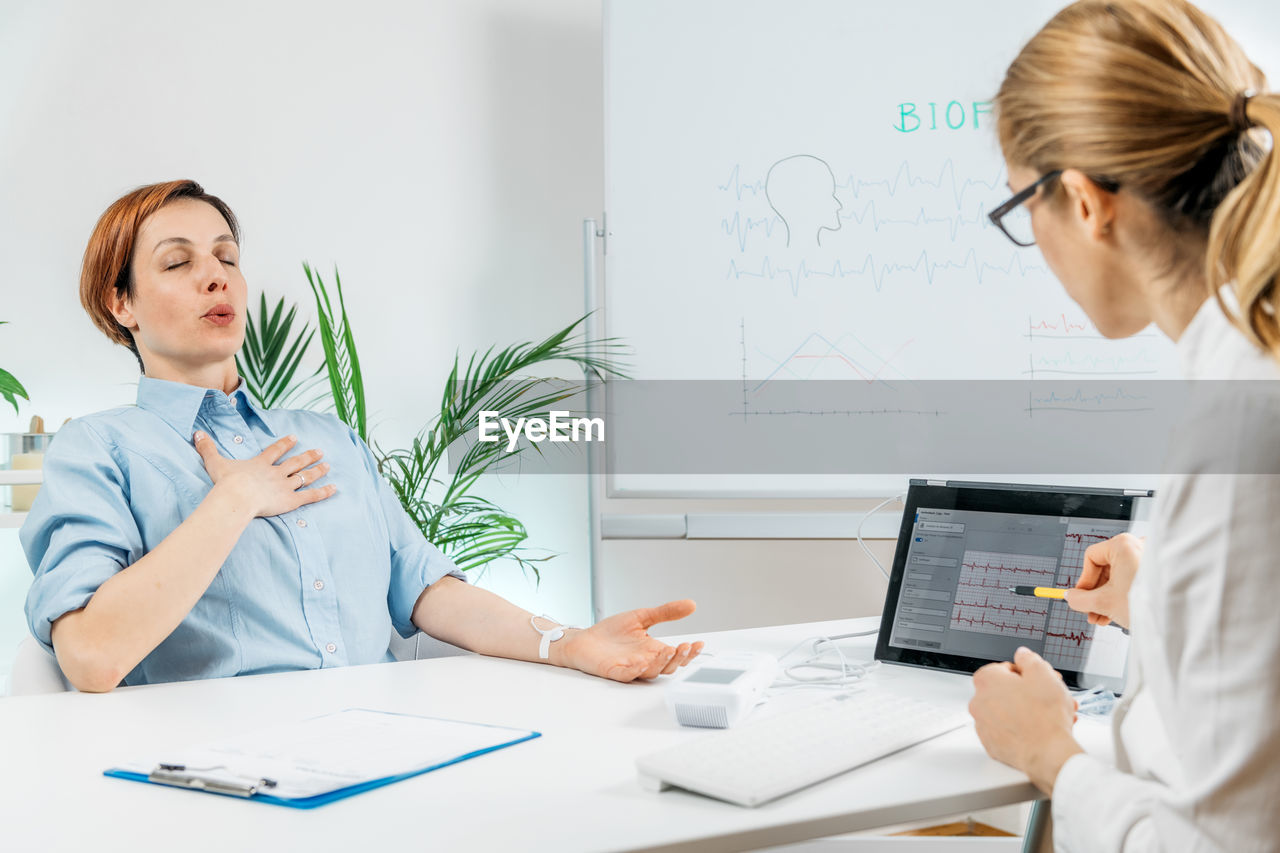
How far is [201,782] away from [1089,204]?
2.81 feet

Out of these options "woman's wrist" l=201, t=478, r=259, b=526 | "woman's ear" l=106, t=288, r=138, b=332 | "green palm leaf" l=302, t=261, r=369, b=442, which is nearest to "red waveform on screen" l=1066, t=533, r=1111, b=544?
"woman's wrist" l=201, t=478, r=259, b=526

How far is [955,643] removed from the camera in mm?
1265

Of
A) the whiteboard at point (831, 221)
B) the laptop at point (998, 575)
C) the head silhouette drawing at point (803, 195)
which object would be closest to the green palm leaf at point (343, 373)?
the whiteboard at point (831, 221)

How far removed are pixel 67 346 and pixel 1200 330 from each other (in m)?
2.49

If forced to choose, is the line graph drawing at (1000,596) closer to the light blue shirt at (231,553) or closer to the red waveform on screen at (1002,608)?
the red waveform on screen at (1002,608)

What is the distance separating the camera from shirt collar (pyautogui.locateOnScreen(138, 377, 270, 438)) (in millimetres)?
1462

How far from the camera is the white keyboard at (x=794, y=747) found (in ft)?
2.60

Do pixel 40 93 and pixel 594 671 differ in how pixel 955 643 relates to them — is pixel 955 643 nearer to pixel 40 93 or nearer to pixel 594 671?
pixel 594 671

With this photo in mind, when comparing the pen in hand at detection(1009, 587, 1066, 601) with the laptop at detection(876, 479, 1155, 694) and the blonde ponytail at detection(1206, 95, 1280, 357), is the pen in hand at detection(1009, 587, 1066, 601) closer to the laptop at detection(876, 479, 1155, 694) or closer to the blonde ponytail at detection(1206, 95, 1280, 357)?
the laptop at detection(876, 479, 1155, 694)

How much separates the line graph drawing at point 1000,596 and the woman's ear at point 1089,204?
1.82 ft

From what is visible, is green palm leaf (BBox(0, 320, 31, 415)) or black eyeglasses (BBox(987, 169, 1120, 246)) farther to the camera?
green palm leaf (BBox(0, 320, 31, 415))

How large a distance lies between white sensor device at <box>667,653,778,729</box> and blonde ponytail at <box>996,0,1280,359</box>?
558mm

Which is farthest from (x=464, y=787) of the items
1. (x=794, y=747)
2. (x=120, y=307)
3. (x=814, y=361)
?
(x=814, y=361)

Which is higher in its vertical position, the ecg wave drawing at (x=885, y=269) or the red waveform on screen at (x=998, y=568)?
the ecg wave drawing at (x=885, y=269)
